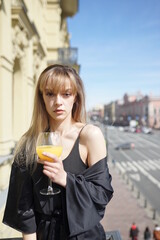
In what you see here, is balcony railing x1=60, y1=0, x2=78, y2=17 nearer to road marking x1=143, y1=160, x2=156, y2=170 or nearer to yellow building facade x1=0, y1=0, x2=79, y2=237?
yellow building facade x1=0, y1=0, x2=79, y2=237

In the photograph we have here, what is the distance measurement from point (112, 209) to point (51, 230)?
1025 cm

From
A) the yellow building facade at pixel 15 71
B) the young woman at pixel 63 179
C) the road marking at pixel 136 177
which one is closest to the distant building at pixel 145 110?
the road marking at pixel 136 177

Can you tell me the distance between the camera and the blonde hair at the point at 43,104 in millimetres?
1270

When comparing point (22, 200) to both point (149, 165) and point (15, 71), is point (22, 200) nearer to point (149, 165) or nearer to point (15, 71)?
point (15, 71)

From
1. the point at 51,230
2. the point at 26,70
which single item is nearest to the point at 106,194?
the point at 51,230

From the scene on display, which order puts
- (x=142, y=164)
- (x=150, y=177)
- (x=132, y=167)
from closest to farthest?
(x=150, y=177), (x=132, y=167), (x=142, y=164)

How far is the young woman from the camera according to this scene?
119cm

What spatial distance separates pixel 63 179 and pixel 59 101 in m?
0.42

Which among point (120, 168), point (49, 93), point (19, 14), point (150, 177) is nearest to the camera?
point (49, 93)

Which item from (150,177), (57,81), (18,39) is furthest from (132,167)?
(57,81)

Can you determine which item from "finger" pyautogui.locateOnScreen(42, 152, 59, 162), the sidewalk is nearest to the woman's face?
"finger" pyautogui.locateOnScreen(42, 152, 59, 162)

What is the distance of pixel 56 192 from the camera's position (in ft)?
3.95

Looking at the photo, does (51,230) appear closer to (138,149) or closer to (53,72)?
(53,72)

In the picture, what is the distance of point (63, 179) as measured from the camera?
113 centimetres
